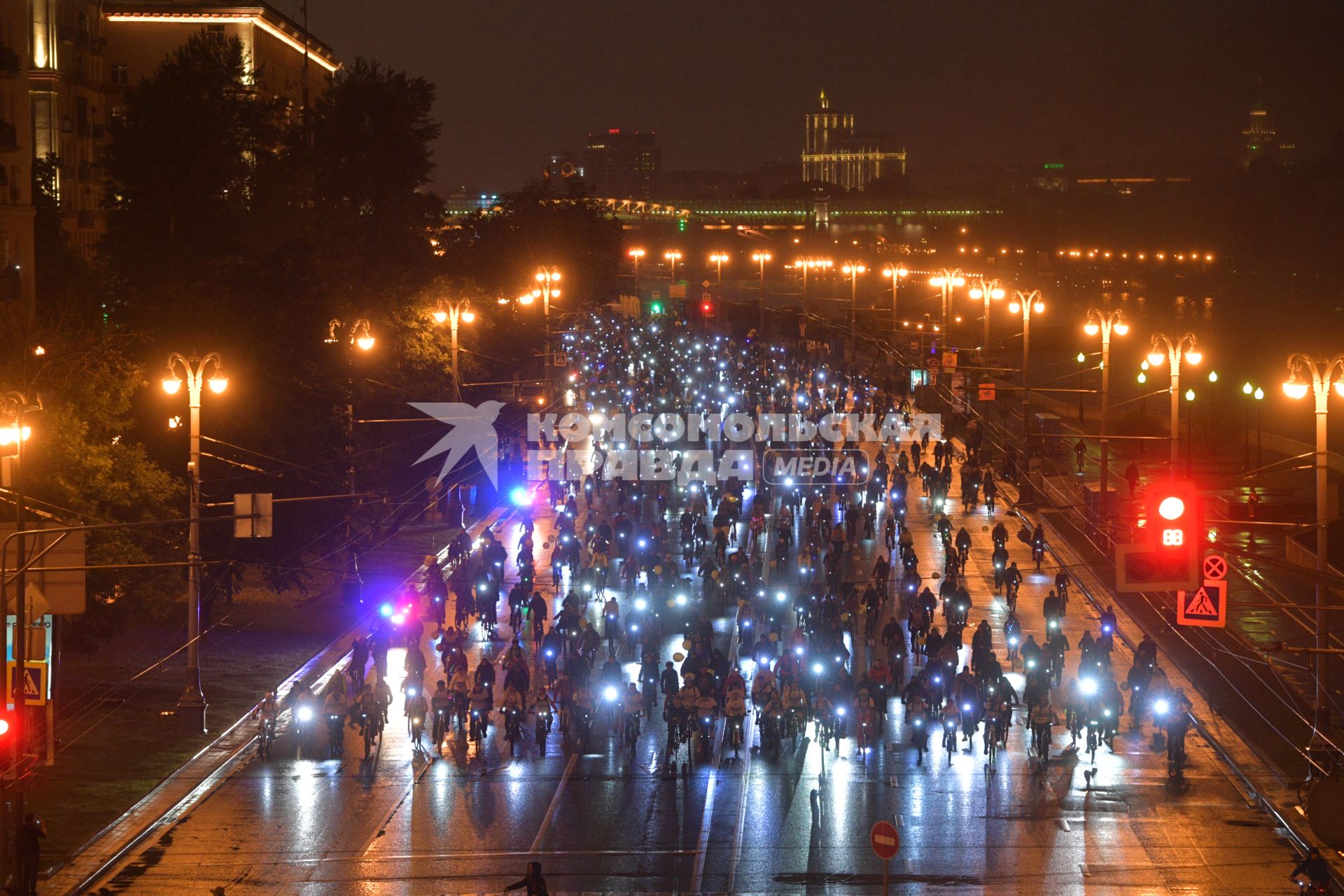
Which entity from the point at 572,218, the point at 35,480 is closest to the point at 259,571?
the point at 35,480

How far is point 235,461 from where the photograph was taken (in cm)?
3481

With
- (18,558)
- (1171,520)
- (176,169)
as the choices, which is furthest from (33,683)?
(176,169)

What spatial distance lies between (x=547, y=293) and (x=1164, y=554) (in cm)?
4693

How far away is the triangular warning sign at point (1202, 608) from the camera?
18.8m

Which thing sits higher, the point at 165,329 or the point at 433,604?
the point at 165,329

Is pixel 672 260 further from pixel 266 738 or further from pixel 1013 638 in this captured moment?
pixel 266 738

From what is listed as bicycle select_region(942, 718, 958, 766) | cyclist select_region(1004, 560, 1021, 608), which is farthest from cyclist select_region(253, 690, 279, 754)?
cyclist select_region(1004, 560, 1021, 608)

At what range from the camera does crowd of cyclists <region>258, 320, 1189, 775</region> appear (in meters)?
22.8

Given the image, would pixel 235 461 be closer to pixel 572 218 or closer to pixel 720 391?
pixel 720 391

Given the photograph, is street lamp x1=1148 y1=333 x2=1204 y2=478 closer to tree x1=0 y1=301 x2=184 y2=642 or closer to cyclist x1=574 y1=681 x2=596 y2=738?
cyclist x1=574 y1=681 x2=596 y2=738

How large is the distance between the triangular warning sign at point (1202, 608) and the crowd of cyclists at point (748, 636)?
2.95 meters

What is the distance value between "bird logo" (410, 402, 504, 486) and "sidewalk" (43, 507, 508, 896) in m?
17.7

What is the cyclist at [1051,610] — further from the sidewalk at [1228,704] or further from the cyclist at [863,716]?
the cyclist at [863,716]

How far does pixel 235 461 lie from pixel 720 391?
3358 centimetres
